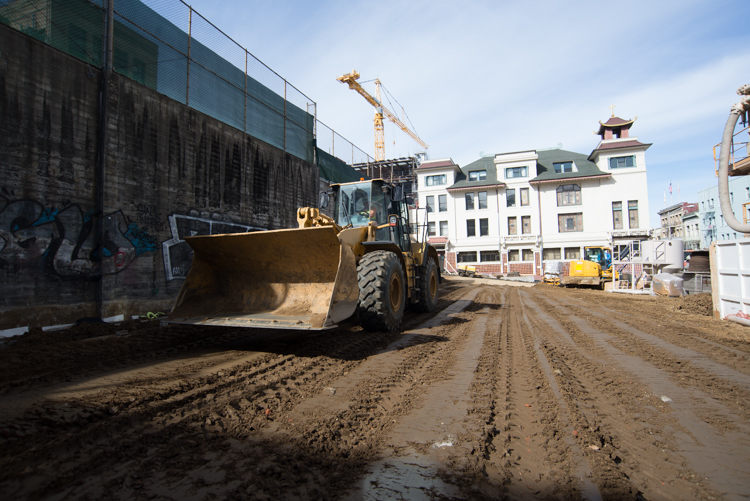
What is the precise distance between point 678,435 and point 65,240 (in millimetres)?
8737

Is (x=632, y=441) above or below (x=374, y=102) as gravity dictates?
A: below

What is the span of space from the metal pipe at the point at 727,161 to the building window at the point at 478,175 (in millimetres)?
27828

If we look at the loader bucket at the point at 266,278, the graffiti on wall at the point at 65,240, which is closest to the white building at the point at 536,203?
the graffiti on wall at the point at 65,240

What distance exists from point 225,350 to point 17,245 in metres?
4.19

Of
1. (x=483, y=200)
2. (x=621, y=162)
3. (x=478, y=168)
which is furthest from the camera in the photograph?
(x=478, y=168)

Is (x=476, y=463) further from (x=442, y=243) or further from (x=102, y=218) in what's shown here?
(x=442, y=243)

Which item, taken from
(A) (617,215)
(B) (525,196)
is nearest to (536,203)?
(B) (525,196)

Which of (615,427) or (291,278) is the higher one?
(291,278)

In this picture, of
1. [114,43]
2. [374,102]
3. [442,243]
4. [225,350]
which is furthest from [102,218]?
[374,102]

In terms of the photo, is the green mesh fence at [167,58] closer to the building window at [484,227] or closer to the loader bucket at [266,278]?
the loader bucket at [266,278]

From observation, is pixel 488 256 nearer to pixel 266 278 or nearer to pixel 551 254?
pixel 551 254

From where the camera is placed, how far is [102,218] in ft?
23.5

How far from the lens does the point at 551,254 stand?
34375 mm

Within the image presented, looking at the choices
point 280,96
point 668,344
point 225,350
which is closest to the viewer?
point 225,350
